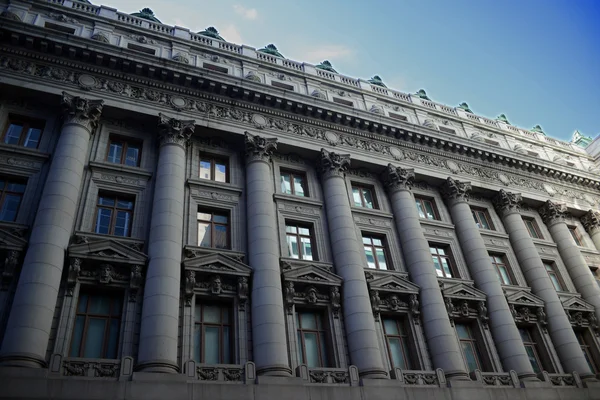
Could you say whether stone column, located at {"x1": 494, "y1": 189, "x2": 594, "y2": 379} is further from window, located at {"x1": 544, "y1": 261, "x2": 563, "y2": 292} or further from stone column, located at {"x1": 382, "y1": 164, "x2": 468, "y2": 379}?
stone column, located at {"x1": 382, "y1": 164, "x2": 468, "y2": 379}

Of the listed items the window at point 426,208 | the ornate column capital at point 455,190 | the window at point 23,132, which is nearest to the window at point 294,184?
the window at point 426,208

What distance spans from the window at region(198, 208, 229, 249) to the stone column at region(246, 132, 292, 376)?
4.24ft

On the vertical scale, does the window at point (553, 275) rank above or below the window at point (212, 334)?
above

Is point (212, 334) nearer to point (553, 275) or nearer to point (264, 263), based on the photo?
point (264, 263)

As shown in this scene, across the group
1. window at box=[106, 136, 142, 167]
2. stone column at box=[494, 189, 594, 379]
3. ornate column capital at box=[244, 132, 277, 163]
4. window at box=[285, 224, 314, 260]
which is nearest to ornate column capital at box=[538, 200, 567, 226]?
stone column at box=[494, 189, 594, 379]

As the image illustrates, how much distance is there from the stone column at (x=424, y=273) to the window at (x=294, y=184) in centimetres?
550

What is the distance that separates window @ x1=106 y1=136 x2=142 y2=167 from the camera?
23.7 m

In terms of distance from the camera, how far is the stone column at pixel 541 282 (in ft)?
85.2

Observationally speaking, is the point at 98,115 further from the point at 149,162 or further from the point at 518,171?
the point at 518,171

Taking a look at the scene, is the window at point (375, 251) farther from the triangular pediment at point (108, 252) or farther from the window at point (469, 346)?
the triangular pediment at point (108, 252)

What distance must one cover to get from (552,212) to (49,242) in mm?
32326

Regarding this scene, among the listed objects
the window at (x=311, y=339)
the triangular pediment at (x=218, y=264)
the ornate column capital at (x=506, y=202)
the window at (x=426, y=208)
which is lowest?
the window at (x=311, y=339)

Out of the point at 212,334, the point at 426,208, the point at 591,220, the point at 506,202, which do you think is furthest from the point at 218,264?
the point at 591,220

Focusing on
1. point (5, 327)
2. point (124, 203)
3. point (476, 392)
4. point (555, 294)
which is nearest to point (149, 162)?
point (124, 203)
